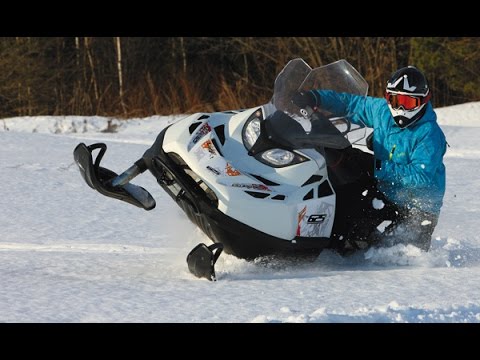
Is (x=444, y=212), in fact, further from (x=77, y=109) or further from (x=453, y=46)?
(x=77, y=109)

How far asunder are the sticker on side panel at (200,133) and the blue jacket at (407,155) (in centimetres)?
88

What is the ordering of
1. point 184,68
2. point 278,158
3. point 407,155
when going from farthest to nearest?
point 184,68 → point 407,155 → point 278,158

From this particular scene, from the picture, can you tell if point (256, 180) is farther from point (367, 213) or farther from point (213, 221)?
point (367, 213)

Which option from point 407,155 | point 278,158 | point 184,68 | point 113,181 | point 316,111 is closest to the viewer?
point 278,158

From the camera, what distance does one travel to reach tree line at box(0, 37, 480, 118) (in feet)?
73.2

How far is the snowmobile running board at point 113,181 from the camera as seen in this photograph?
5.47 m

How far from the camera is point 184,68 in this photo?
27.9m

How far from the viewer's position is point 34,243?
22.8 feet

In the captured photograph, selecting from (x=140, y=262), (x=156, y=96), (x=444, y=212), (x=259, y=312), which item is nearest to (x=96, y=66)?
(x=156, y=96)

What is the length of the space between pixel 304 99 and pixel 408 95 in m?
0.68

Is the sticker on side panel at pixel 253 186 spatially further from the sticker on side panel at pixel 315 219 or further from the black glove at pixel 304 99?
the black glove at pixel 304 99

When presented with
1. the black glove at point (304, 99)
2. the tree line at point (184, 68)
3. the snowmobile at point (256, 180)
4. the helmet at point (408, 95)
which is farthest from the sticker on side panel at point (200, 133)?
the tree line at point (184, 68)

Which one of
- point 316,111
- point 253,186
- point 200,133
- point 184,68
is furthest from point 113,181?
point 184,68

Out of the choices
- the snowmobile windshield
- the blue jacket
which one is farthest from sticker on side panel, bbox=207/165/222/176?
the blue jacket
